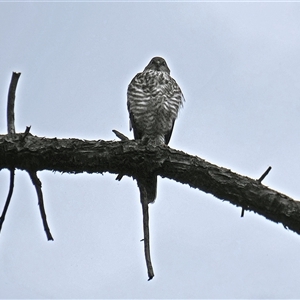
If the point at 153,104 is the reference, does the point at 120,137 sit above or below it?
below

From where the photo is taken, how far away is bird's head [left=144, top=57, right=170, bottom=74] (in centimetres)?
829

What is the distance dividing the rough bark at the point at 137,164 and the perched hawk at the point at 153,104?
329cm

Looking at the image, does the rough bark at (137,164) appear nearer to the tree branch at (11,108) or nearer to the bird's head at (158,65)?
the tree branch at (11,108)

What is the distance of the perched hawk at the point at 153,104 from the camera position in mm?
7301

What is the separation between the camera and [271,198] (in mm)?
3469

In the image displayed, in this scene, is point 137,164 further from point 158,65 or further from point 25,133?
point 158,65

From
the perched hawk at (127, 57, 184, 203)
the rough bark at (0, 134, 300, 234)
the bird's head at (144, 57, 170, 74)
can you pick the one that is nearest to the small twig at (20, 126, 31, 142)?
the rough bark at (0, 134, 300, 234)

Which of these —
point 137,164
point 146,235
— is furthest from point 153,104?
point 146,235

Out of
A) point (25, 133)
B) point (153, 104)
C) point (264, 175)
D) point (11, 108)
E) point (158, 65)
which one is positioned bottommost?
point (264, 175)

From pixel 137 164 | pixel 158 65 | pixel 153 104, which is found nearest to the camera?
pixel 137 164

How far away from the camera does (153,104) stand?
729 cm

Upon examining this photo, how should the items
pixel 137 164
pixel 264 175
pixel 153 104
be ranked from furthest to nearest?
pixel 153 104 < pixel 137 164 < pixel 264 175

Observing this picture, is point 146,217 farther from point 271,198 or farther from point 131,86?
point 131,86

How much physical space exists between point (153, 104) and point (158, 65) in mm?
1328
